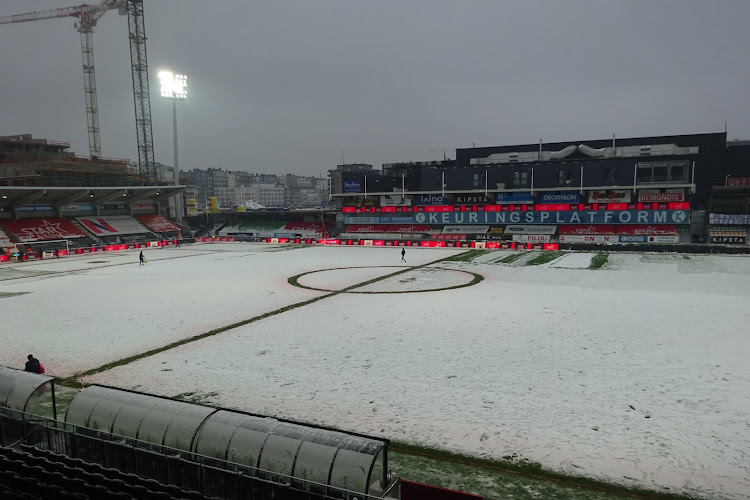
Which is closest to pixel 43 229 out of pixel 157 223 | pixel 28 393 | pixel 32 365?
pixel 157 223

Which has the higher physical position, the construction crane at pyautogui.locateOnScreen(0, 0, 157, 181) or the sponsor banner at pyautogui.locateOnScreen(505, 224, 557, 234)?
the construction crane at pyautogui.locateOnScreen(0, 0, 157, 181)

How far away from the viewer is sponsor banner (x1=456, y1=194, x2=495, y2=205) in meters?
73.8

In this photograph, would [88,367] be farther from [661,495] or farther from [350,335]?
[661,495]

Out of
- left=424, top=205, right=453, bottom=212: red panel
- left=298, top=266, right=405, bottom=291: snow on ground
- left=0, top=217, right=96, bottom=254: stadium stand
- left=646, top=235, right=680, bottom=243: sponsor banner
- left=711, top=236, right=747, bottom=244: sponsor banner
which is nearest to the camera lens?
left=298, top=266, right=405, bottom=291: snow on ground

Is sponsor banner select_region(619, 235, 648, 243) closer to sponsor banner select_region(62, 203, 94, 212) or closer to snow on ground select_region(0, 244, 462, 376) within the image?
snow on ground select_region(0, 244, 462, 376)

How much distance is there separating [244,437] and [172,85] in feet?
223

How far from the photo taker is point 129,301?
27625mm

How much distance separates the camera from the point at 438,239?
69.9 m

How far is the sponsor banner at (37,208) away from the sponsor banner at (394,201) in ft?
160

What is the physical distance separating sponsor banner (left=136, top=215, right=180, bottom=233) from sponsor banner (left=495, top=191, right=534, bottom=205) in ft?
171

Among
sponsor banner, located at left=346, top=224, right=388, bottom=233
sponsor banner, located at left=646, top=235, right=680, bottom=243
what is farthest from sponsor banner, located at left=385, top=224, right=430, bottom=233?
sponsor banner, located at left=646, top=235, right=680, bottom=243

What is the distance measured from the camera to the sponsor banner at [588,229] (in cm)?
6512

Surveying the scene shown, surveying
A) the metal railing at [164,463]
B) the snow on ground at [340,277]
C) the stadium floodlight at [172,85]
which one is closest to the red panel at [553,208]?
the snow on ground at [340,277]

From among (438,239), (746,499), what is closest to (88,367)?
(746,499)
